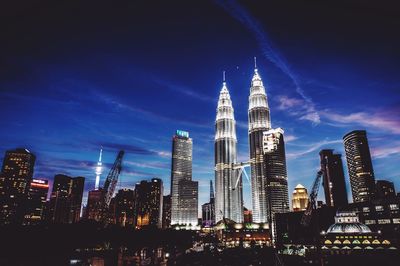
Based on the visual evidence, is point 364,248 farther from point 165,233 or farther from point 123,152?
point 123,152

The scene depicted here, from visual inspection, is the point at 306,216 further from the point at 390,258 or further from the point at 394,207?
the point at 390,258

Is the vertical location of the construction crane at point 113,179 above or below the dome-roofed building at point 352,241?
above

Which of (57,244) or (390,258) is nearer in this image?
(390,258)

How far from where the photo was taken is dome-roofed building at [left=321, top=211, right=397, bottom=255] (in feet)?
390

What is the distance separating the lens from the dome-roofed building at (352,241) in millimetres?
118750

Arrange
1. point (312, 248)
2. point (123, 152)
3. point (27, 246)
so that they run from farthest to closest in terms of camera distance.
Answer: point (123, 152) < point (312, 248) < point (27, 246)

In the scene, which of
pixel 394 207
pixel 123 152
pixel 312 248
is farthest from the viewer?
pixel 394 207

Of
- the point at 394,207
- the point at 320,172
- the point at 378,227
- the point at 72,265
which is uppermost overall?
the point at 320,172

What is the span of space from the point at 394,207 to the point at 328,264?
90.3m

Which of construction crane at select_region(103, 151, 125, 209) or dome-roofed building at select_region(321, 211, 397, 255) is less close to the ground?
construction crane at select_region(103, 151, 125, 209)

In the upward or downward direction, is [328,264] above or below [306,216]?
below

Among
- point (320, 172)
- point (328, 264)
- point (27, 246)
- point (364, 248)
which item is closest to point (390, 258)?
point (364, 248)

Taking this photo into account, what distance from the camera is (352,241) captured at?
126 meters

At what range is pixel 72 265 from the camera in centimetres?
10150
